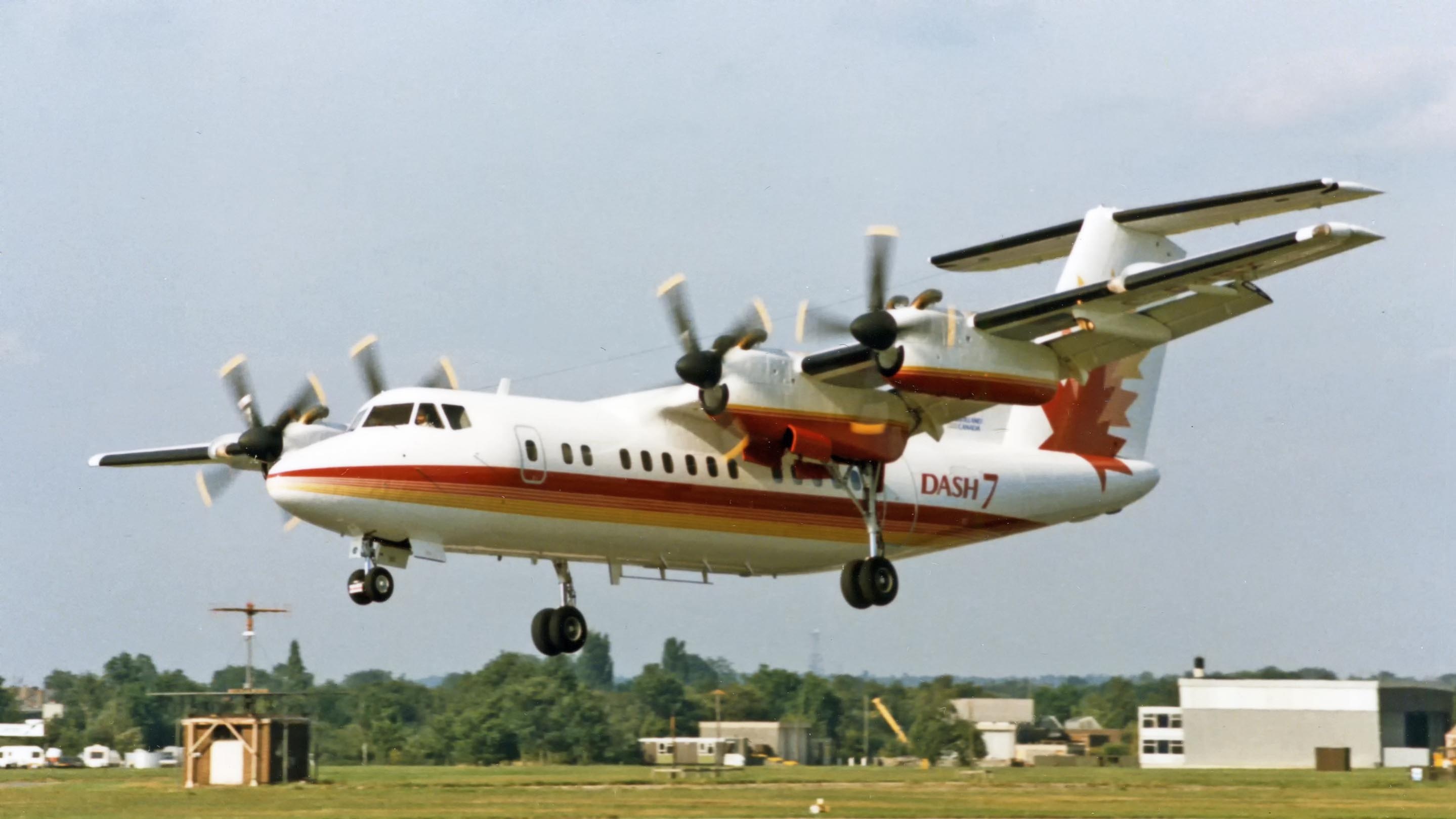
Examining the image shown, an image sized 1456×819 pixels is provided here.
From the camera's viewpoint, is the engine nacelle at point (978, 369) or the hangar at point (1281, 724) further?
the hangar at point (1281, 724)

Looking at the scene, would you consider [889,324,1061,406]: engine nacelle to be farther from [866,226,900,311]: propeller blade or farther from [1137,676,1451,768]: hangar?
[1137,676,1451,768]: hangar

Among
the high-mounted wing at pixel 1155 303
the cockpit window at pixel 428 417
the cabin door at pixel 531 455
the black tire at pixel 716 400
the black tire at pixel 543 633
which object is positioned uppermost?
the high-mounted wing at pixel 1155 303

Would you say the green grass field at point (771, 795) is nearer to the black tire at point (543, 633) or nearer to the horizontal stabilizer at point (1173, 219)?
the black tire at point (543, 633)

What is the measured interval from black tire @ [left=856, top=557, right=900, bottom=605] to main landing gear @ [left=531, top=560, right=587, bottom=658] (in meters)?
3.89

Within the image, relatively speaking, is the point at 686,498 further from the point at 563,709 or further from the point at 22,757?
the point at 22,757

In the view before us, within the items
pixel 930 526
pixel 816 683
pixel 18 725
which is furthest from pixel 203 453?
pixel 18 725

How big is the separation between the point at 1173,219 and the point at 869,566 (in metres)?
6.07

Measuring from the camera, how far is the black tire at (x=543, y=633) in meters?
22.7

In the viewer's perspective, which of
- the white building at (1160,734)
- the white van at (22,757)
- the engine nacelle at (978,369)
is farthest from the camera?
the white van at (22,757)

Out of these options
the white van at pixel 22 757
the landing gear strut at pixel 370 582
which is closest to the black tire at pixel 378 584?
the landing gear strut at pixel 370 582

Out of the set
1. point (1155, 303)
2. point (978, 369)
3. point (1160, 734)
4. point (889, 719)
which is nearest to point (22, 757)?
point (889, 719)

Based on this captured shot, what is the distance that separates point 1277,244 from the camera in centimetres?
1803

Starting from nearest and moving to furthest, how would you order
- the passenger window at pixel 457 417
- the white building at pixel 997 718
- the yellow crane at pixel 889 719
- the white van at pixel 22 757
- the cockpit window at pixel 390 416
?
the cockpit window at pixel 390 416
the passenger window at pixel 457 417
the white building at pixel 997 718
the yellow crane at pixel 889 719
the white van at pixel 22 757

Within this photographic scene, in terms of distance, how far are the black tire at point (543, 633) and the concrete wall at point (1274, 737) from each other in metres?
21.0
